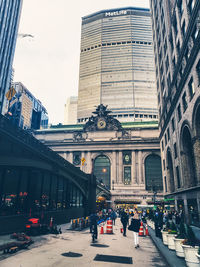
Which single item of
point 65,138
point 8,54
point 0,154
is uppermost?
point 8,54

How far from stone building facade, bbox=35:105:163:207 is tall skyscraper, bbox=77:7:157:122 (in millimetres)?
77800

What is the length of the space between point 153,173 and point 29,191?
4950 centimetres

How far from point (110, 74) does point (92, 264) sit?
15248 cm

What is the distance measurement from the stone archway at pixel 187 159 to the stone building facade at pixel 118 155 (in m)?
30.2

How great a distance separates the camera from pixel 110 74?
153m

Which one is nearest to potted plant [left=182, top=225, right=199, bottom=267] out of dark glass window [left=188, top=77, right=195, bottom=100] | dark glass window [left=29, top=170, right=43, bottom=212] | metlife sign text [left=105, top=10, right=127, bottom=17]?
dark glass window [left=29, top=170, right=43, bottom=212]

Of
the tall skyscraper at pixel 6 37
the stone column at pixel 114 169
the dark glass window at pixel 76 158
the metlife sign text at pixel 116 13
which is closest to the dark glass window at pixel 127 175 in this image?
the stone column at pixel 114 169

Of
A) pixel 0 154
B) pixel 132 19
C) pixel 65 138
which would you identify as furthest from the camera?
pixel 132 19

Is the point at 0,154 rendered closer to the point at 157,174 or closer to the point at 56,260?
the point at 56,260

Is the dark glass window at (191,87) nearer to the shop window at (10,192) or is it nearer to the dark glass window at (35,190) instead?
the dark glass window at (35,190)

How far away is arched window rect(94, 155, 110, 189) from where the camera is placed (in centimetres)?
6462

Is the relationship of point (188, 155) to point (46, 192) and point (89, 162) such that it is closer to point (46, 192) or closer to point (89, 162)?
point (46, 192)

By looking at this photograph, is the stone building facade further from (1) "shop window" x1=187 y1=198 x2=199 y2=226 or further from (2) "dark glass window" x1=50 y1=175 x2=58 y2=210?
(2) "dark glass window" x1=50 y1=175 x2=58 y2=210

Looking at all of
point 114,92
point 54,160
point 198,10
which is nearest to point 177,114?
point 198,10
